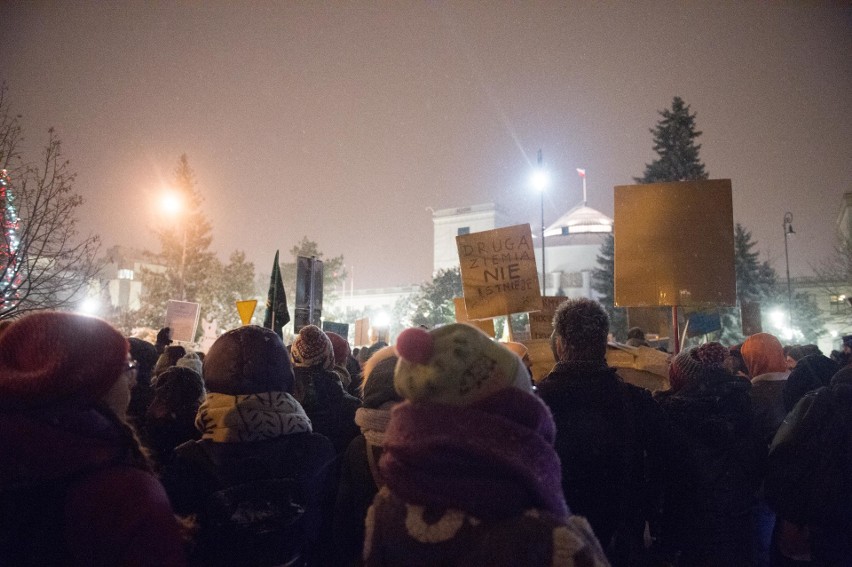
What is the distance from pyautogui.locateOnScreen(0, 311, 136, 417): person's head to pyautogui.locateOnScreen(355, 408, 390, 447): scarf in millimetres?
1275

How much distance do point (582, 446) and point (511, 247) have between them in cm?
444

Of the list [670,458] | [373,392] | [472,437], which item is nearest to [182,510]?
[373,392]

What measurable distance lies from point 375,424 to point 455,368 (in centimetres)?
129

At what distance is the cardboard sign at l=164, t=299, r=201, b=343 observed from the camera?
38.4 ft

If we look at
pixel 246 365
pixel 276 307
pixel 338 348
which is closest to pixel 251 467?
pixel 246 365

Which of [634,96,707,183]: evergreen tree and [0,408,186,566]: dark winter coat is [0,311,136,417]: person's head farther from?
[634,96,707,183]: evergreen tree

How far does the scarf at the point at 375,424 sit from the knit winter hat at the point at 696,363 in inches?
83.4

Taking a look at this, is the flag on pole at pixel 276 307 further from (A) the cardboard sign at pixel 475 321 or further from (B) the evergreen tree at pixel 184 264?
(B) the evergreen tree at pixel 184 264

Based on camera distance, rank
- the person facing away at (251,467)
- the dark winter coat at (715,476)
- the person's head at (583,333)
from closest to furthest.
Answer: the person facing away at (251,467), the person's head at (583,333), the dark winter coat at (715,476)

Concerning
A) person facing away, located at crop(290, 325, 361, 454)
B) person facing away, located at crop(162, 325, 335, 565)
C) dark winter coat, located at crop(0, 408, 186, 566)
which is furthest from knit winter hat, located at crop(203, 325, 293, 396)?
person facing away, located at crop(290, 325, 361, 454)

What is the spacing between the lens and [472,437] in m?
1.65

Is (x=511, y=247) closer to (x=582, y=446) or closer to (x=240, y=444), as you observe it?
(x=582, y=446)

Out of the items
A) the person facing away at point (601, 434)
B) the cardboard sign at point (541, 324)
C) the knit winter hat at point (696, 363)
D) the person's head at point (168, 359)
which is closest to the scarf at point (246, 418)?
the person facing away at point (601, 434)

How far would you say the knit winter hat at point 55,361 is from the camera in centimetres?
176
